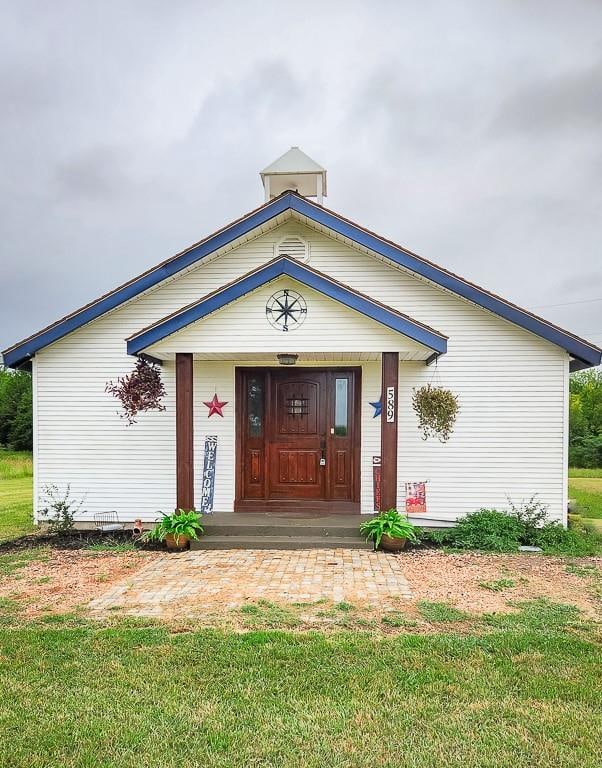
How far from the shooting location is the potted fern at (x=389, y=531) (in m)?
7.60

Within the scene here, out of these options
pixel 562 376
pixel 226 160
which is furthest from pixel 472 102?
pixel 562 376

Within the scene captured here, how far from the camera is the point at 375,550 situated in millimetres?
7680

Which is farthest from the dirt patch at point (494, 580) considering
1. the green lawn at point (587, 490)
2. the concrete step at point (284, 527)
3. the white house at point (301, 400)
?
the green lawn at point (587, 490)

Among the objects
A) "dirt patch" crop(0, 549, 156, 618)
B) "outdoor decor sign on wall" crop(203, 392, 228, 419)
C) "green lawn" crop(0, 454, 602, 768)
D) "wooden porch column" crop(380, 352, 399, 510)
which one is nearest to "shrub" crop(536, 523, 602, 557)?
"wooden porch column" crop(380, 352, 399, 510)

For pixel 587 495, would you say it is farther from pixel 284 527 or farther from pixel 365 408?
pixel 284 527

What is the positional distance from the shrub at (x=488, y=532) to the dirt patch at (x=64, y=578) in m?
4.59

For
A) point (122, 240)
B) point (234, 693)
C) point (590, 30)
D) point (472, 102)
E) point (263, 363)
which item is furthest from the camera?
point (122, 240)

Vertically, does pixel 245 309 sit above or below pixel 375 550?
above

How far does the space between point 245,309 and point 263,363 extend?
1672 mm

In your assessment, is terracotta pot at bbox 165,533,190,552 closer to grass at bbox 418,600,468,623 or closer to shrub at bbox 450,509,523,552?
grass at bbox 418,600,468,623

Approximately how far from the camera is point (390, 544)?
7.62 meters

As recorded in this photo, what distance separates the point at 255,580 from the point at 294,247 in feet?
17.9

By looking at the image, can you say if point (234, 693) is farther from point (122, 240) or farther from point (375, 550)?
point (122, 240)

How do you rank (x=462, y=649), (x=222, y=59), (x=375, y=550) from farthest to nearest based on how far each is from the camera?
(x=222, y=59), (x=375, y=550), (x=462, y=649)
